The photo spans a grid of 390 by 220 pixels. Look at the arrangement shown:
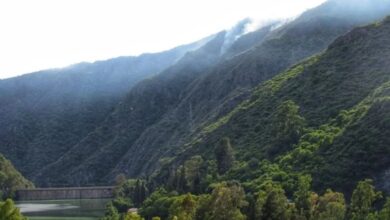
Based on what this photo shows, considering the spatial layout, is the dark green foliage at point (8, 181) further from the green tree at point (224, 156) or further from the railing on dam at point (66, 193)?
the green tree at point (224, 156)

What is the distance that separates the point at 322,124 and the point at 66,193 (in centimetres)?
12196

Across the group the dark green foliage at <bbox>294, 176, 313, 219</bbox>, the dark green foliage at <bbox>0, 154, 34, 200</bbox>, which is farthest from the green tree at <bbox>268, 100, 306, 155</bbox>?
the dark green foliage at <bbox>0, 154, 34, 200</bbox>

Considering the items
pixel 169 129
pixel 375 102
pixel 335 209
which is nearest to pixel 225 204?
pixel 335 209

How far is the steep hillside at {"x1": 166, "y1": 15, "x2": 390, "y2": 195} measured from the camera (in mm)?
72625

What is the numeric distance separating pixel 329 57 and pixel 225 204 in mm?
73055

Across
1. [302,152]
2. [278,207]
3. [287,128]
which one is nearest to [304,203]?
[278,207]

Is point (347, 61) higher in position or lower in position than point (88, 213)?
higher

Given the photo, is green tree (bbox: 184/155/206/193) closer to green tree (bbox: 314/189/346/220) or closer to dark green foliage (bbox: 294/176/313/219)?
dark green foliage (bbox: 294/176/313/219)

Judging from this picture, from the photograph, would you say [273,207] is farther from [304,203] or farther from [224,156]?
[224,156]

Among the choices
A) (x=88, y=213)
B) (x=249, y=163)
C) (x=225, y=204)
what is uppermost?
(x=225, y=204)

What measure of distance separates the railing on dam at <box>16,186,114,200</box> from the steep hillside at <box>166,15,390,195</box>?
65.3 meters

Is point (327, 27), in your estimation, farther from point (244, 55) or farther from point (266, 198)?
point (266, 198)

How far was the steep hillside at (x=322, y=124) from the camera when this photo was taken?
72.6 m

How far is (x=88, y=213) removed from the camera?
5335 inches
